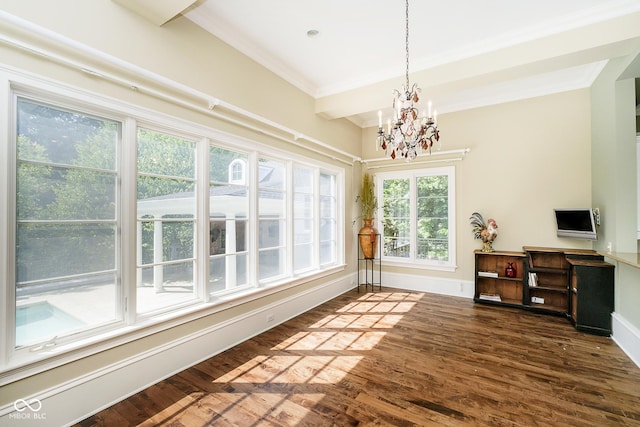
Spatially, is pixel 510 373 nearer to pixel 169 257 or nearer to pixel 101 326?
pixel 169 257

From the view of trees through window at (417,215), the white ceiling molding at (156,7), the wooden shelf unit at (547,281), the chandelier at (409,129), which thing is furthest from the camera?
the view of trees through window at (417,215)

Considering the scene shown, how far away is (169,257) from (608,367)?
169 inches

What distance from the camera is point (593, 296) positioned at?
344cm

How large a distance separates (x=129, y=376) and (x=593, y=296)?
502 cm

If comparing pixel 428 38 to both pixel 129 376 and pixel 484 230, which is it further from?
pixel 129 376

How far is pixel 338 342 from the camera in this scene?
3.21 meters

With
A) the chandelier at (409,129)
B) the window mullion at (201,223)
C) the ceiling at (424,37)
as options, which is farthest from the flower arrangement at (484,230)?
the window mullion at (201,223)

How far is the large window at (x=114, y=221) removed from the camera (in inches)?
72.8

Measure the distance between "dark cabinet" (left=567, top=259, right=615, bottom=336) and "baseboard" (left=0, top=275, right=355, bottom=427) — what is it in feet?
12.7

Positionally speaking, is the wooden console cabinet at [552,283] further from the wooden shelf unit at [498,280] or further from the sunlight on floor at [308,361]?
the sunlight on floor at [308,361]

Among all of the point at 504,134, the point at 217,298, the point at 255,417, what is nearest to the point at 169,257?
the point at 217,298

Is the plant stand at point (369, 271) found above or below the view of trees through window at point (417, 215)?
below

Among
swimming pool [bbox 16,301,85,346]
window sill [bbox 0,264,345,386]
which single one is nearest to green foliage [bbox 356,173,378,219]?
window sill [bbox 0,264,345,386]
